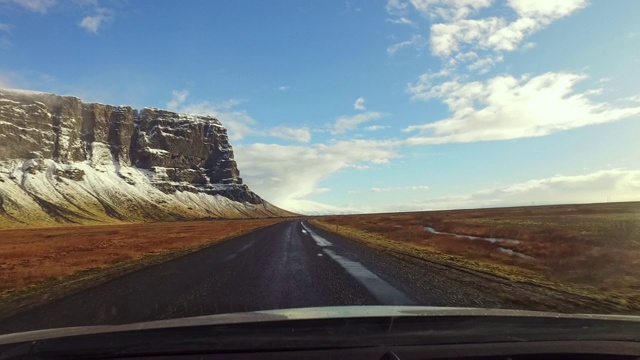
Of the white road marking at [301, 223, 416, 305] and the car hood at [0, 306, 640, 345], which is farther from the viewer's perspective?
the white road marking at [301, 223, 416, 305]

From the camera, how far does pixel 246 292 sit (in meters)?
10.4

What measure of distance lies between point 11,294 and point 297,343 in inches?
492

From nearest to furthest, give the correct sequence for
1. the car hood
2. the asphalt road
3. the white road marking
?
the car hood < the asphalt road < the white road marking

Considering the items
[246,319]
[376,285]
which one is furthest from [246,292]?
[246,319]

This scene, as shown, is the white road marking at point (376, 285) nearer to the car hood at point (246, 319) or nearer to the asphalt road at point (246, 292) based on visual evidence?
the asphalt road at point (246, 292)

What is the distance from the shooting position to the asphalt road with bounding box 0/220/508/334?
8.30 meters

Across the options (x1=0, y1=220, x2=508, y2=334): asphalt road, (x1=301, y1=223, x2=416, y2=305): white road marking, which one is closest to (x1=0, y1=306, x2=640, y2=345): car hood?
(x1=0, y1=220, x2=508, y2=334): asphalt road

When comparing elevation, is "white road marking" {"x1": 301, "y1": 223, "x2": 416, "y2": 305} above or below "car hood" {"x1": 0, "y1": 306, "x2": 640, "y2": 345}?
below

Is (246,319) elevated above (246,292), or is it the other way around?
(246,319)

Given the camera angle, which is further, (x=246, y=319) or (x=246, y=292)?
(x=246, y=292)

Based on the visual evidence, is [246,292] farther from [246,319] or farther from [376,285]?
[246,319]

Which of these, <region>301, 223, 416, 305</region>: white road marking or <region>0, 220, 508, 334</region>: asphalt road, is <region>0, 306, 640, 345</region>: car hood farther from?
<region>301, 223, 416, 305</region>: white road marking

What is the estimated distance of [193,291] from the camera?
10758 mm

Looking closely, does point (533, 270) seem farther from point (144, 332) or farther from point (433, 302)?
point (144, 332)
